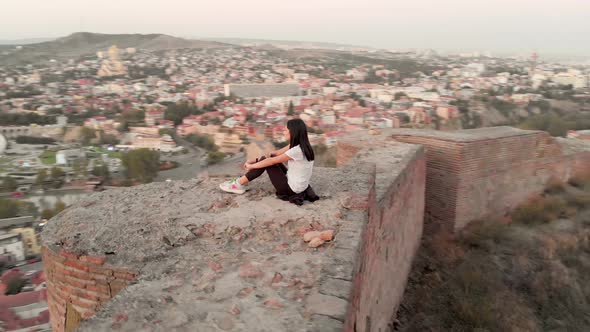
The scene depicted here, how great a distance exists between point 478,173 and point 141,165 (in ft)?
59.8

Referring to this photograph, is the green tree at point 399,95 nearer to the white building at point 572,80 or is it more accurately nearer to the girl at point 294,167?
the white building at point 572,80

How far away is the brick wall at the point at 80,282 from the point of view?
218 cm

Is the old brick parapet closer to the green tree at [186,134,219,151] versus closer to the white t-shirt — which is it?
the white t-shirt

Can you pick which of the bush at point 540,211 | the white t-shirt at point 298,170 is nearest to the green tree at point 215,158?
the bush at point 540,211

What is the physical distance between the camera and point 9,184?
20.6 metres

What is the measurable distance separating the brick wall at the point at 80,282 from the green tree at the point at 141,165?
63.3 feet

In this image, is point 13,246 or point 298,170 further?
point 13,246

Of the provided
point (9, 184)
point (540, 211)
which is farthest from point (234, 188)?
point (9, 184)

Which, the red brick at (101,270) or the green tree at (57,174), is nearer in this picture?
the red brick at (101,270)

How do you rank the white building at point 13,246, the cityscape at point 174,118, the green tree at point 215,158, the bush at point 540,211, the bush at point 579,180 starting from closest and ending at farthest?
the bush at point 540,211 → the bush at point 579,180 → the white building at point 13,246 → the cityscape at point 174,118 → the green tree at point 215,158

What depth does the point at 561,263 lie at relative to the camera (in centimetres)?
619

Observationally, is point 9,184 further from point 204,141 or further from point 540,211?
point 540,211

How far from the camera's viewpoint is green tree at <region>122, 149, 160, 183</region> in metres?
21.3

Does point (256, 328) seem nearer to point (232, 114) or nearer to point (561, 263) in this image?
point (561, 263)
